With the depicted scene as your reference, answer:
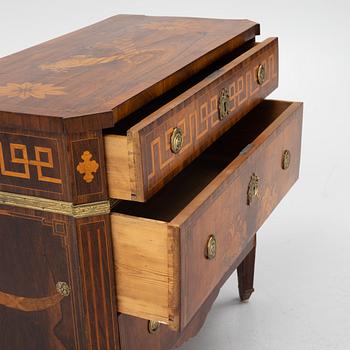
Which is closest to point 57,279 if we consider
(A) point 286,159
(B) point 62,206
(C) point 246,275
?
(B) point 62,206

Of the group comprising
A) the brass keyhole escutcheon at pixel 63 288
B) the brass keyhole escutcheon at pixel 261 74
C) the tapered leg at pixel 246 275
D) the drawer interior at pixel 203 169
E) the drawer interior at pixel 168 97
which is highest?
the drawer interior at pixel 168 97

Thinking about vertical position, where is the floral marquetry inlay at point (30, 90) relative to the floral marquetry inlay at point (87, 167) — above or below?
above

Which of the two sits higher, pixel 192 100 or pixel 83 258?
pixel 192 100

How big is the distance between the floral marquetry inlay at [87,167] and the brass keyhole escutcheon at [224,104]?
1.20 feet

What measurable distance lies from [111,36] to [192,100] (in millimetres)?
442

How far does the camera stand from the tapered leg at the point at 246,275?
197cm

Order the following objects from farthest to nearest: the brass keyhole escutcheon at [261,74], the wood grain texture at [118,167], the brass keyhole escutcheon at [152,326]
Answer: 1. the brass keyhole escutcheon at [261,74]
2. the brass keyhole escutcheon at [152,326]
3. the wood grain texture at [118,167]

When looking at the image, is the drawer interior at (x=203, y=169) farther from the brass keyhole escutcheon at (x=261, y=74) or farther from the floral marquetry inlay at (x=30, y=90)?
the floral marquetry inlay at (x=30, y=90)

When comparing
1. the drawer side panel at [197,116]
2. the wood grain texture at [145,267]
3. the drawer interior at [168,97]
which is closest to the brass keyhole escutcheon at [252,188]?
the drawer side panel at [197,116]

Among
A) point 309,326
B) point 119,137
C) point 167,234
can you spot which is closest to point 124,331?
point 167,234

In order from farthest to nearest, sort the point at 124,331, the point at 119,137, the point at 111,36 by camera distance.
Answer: the point at 111,36 → the point at 124,331 → the point at 119,137

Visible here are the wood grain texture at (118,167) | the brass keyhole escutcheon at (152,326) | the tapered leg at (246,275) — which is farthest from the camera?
the tapered leg at (246,275)

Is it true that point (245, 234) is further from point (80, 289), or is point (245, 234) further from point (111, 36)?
point (111, 36)

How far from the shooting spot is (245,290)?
6.50 ft
